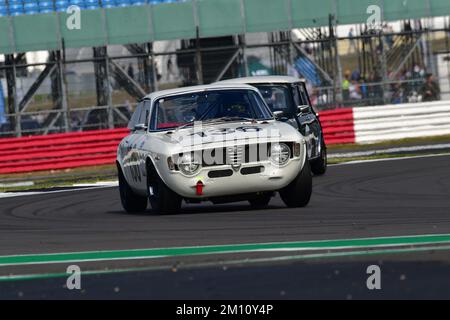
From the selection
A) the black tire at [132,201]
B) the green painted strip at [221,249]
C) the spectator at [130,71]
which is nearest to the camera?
the green painted strip at [221,249]

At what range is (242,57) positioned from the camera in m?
34.0

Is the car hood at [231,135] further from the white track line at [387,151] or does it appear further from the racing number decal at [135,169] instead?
the white track line at [387,151]

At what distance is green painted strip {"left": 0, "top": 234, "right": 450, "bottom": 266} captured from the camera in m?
8.12

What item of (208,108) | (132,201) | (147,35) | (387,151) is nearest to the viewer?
(208,108)

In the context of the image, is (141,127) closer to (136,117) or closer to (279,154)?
(136,117)

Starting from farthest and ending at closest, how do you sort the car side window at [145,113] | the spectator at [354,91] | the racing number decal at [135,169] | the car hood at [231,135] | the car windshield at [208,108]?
the spectator at [354,91] < the car side window at [145,113] < the racing number decal at [135,169] < the car windshield at [208,108] < the car hood at [231,135]

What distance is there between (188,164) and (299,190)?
48.0 inches

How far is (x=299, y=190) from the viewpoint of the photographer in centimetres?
1148

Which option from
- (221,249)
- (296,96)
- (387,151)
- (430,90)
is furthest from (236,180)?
(430,90)

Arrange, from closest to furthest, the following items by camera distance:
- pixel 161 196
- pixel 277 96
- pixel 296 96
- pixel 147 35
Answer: pixel 161 196 < pixel 277 96 < pixel 296 96 < pixel 147 35

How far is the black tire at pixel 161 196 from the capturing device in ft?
37.3

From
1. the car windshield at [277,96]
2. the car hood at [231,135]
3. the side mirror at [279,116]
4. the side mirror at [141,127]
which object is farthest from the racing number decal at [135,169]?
the car windshield at [277,96]

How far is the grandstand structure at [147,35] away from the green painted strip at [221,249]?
74.2ft
